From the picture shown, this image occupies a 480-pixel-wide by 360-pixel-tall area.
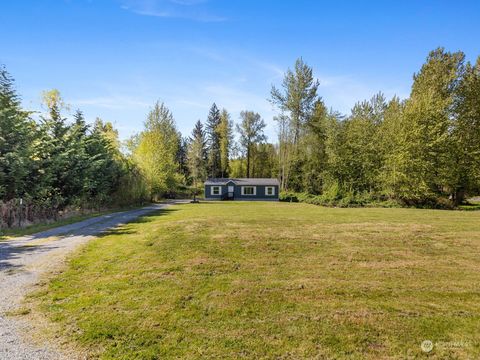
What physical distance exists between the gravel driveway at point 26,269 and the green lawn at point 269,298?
39 cm

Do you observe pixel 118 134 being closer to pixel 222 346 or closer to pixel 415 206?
pixel 415 206

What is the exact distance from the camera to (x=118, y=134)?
38938 millimetres

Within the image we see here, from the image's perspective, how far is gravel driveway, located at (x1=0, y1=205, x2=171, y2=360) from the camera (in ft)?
11.5

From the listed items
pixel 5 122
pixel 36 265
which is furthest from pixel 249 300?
pixel 5 122

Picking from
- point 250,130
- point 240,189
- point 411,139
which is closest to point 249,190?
point 240,189

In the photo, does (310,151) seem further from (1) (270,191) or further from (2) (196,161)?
(2) (196,161)

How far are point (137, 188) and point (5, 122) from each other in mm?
12799

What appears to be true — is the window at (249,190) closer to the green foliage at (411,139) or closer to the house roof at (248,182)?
the house roof at (248,182)

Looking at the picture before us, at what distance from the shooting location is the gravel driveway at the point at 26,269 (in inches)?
137

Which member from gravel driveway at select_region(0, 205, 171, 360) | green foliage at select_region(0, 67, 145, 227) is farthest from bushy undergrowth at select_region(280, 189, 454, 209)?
gravel driveway at select_region(0, 205, 171, 360)

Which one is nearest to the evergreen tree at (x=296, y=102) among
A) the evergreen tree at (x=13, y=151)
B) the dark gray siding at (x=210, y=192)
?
the dark gray siding at (x=210, y=192)

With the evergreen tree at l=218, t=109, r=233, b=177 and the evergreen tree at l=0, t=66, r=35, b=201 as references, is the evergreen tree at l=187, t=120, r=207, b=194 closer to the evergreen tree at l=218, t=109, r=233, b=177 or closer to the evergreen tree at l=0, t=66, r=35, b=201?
the evergreen tree at l=218, t=109, r=233, b=177

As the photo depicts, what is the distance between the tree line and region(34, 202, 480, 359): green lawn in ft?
31.4

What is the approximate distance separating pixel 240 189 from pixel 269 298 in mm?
34328
